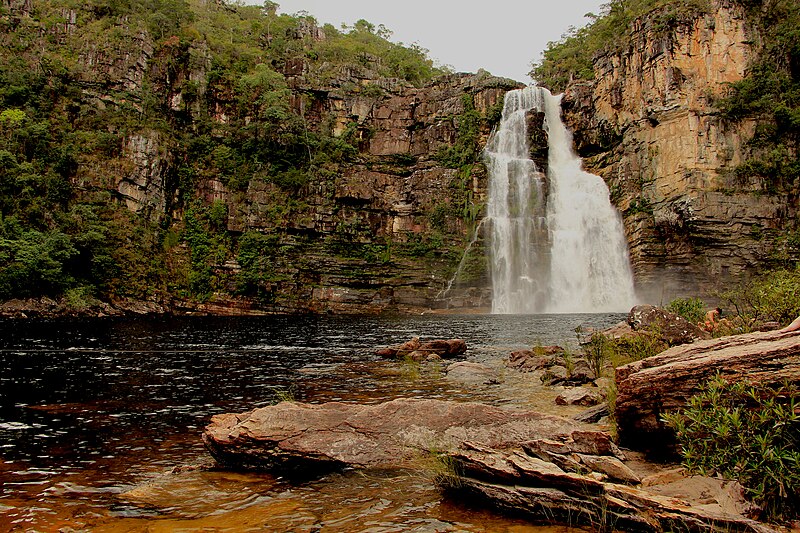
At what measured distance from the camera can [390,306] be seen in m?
51.8

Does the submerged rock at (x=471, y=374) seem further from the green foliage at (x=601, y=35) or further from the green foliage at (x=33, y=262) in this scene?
the green foliage at (x=601, y=35)

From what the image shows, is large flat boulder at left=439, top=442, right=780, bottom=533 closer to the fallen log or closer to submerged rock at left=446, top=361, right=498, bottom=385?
the fallen log

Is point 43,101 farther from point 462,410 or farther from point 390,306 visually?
point 462,410

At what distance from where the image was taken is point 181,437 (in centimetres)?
791

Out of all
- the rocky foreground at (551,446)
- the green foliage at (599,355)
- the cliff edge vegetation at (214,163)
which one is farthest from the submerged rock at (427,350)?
the cliff edge vegetation at (214,163)

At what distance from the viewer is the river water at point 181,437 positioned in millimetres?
4816

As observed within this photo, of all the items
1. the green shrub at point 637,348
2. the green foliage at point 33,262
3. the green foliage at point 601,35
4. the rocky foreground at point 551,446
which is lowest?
the rocky foreground at point 551,446

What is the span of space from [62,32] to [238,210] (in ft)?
93.7

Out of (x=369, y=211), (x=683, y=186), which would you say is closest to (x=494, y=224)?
(x=369, y=211)

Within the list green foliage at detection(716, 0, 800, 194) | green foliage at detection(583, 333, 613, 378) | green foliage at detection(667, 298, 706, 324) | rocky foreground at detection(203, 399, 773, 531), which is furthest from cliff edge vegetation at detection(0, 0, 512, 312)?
rocky foreground at detection(203, 399, 773, 531)

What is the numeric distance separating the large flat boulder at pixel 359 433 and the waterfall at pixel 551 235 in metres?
42.3

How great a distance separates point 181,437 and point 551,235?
1833 inches

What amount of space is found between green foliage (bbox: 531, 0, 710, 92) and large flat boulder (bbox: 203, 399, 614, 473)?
5465 cm

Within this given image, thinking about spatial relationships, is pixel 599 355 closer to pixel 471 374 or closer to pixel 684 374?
pixel 471 374
